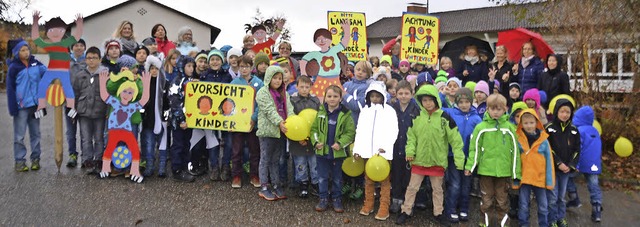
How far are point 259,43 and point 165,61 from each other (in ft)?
6.99

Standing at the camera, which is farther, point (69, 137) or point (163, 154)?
point (69, 137)

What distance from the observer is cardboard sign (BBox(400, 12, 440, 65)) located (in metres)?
9.88

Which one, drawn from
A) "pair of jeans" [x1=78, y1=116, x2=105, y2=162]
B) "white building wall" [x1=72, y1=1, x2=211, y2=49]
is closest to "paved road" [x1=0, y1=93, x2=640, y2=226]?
"pair of jeans" [x1=78, y1=116, x2=105, y2=162]

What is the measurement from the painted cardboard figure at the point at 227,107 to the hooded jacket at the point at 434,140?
2740 mm

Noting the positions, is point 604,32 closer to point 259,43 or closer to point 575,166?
point 575,166

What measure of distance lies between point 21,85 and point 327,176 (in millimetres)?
5082

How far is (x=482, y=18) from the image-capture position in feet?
111

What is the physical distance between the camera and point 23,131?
288 inches

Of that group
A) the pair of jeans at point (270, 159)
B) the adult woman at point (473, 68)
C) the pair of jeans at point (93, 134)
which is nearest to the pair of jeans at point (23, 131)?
the pair of jeans at point (93, 134)

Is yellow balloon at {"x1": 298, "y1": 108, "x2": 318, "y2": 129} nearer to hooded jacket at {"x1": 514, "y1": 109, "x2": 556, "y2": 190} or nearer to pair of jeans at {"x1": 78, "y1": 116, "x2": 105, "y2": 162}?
hooded jacket at {"x1": 514, "y1": 109, "x2": 556, "y2": 190}

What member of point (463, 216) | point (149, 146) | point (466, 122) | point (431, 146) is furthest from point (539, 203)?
point (149, 146)

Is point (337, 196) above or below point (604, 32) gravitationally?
below

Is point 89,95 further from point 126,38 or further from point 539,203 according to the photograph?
point 539,203

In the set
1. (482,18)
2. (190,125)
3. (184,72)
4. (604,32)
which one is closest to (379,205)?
(190,125)
